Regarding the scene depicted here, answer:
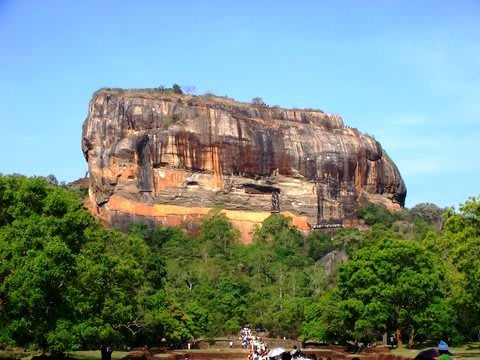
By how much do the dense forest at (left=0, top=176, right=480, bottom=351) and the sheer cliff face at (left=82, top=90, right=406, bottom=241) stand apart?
30633mm

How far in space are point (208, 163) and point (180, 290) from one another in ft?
142

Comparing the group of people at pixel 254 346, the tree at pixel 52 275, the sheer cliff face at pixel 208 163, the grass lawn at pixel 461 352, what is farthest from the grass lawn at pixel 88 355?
the sheer cliff face at pixel 208 163

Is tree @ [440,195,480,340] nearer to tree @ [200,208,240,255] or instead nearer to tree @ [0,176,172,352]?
tree @ [0,176,172,352]

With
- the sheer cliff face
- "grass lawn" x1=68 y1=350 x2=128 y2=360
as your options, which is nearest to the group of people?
"grass lawn" x1=68 y1=350 x2=128 y2=360

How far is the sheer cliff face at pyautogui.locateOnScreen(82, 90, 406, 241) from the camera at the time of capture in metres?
106

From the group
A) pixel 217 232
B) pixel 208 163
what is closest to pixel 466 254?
pixel 217 232


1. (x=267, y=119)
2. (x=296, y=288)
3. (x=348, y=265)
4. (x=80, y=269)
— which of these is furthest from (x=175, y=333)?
(x=267, y=119)

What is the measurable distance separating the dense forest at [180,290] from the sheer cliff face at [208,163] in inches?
1206

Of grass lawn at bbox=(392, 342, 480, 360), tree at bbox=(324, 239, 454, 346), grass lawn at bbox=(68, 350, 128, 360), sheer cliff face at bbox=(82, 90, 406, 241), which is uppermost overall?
sheer cliff face at bbox=(82, 90, 406, 241)

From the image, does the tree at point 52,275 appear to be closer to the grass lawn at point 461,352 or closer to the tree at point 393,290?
the tree at point 393,290

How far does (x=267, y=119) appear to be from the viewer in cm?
11556

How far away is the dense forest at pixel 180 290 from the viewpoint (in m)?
29.2

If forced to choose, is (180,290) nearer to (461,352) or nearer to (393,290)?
(393,290)

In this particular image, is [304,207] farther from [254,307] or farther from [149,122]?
[254,307]
